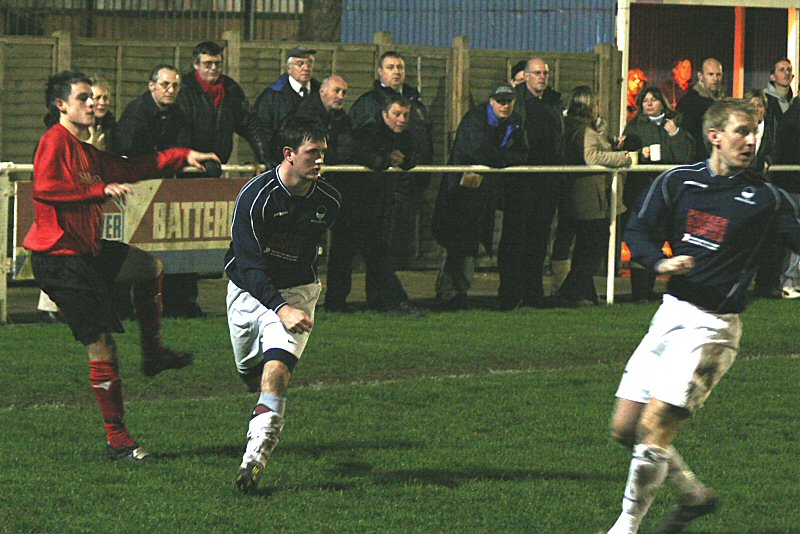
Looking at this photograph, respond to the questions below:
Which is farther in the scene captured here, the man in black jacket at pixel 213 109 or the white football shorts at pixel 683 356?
the man in black jacket at pixel 213 109

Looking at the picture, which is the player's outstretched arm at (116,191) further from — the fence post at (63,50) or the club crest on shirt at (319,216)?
the fence post at (63,50)

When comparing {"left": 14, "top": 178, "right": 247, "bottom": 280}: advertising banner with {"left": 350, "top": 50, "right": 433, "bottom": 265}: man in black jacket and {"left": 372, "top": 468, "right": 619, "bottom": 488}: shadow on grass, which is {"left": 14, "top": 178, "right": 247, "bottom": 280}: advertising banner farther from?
{"left": 372, "top": 468, "right": 619, "bottom": 488}: shadow on grass

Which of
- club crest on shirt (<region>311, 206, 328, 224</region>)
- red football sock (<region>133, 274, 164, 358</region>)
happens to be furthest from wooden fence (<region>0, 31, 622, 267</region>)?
club crest on shirt (<region>311, 206, 328, 224</region>)

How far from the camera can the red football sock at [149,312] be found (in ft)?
26.7

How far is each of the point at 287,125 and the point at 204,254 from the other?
18.1ft

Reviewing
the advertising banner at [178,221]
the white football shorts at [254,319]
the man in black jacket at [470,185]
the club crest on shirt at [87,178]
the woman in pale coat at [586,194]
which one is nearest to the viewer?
the white football shorts at [254,319]

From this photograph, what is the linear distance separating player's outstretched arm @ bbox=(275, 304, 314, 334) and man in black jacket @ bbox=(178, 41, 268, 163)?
18.3 feet

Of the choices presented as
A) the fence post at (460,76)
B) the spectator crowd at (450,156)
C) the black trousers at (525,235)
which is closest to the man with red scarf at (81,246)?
the spectator crowd at (450,156)

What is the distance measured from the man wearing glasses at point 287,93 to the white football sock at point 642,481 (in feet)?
23.9

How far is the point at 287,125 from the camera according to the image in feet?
23.5

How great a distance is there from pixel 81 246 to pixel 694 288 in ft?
10.7

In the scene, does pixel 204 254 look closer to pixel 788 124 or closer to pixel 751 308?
pixel 751 308

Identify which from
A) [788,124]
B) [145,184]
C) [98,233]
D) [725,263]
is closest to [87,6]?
[145,184]

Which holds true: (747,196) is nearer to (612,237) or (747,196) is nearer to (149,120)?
(149,120)
